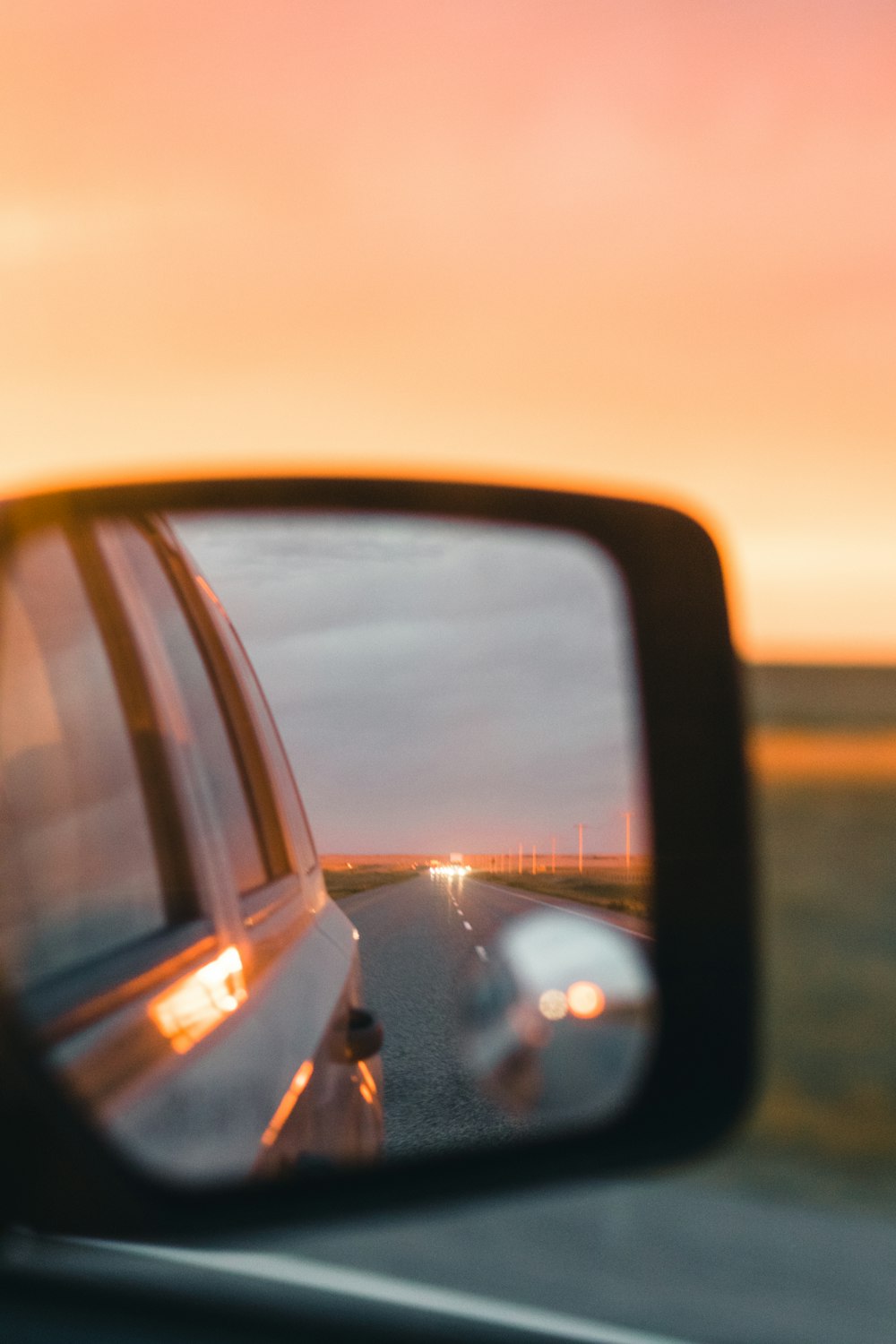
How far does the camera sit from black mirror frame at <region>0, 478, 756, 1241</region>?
1.66 m

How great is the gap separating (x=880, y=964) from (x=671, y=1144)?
1125cm

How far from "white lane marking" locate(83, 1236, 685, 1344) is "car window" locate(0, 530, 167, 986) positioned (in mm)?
1218

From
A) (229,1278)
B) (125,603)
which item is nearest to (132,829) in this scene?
(125,603)

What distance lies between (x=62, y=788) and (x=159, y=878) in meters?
0.36

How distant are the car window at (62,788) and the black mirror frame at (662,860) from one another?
13 cm

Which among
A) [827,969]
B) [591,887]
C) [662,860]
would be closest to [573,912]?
[591,887]

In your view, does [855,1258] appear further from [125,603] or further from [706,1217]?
[125,603]

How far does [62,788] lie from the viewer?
1710 mm

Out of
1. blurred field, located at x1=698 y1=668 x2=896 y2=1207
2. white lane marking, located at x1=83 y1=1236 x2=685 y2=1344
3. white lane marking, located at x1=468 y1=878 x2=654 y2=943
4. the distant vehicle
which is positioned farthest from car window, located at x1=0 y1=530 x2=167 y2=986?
white lane marking, located at x1=83 y1=1236 x2=685 y2=1344

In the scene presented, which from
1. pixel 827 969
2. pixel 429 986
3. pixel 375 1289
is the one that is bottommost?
pixel 827 969

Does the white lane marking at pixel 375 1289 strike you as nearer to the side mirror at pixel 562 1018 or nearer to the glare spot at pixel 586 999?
the side mirror at pixel 562 1018

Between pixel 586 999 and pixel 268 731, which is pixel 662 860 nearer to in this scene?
pixel 586 999

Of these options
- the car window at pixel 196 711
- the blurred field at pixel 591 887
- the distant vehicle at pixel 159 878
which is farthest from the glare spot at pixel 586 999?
the car window at pixel 196 711

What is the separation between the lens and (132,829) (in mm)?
1920
